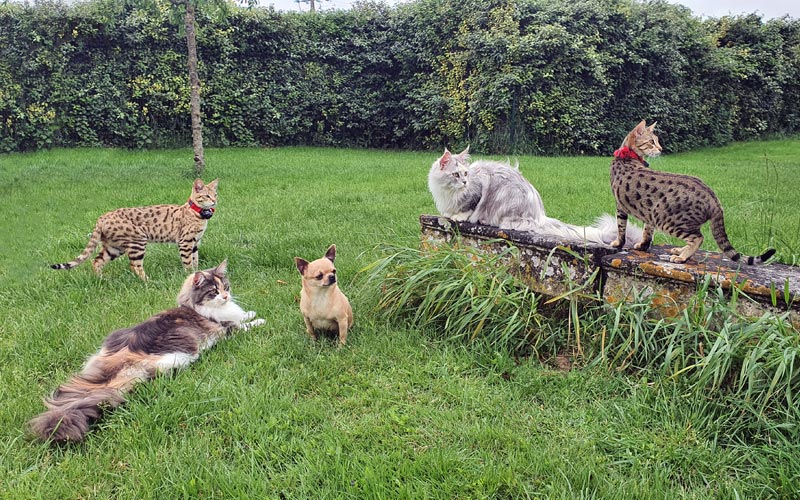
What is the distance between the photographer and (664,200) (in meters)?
3.15

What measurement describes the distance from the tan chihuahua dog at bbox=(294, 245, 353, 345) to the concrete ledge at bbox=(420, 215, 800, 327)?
52.8 inches

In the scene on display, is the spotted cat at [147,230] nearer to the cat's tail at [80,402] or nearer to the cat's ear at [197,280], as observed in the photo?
the cat's ear at [197,280]

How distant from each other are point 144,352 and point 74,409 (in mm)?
583

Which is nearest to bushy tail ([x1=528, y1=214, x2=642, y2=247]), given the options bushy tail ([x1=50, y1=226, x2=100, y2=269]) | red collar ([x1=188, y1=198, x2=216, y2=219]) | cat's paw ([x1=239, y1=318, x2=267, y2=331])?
cat's paw ([x1=239, y1=318, x2=267, y2=331])

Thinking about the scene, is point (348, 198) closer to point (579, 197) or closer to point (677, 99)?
point (579, 197)

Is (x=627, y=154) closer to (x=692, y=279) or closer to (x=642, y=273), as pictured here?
(x=642, y=273)

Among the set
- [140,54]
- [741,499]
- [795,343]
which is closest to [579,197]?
[795,343]

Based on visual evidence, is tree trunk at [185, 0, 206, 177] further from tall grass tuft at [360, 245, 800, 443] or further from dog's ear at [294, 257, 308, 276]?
dog's ear at [294, 257, 308, 276]

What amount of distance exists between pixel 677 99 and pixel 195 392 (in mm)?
16617

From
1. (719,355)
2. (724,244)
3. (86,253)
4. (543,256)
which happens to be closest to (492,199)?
(543,256)

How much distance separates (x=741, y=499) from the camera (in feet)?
7.42

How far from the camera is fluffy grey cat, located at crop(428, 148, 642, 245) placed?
4.34 meters

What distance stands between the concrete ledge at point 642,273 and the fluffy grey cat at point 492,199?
25 cm

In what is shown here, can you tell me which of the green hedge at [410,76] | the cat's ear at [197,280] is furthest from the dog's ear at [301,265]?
the green hedge at [410,76]
